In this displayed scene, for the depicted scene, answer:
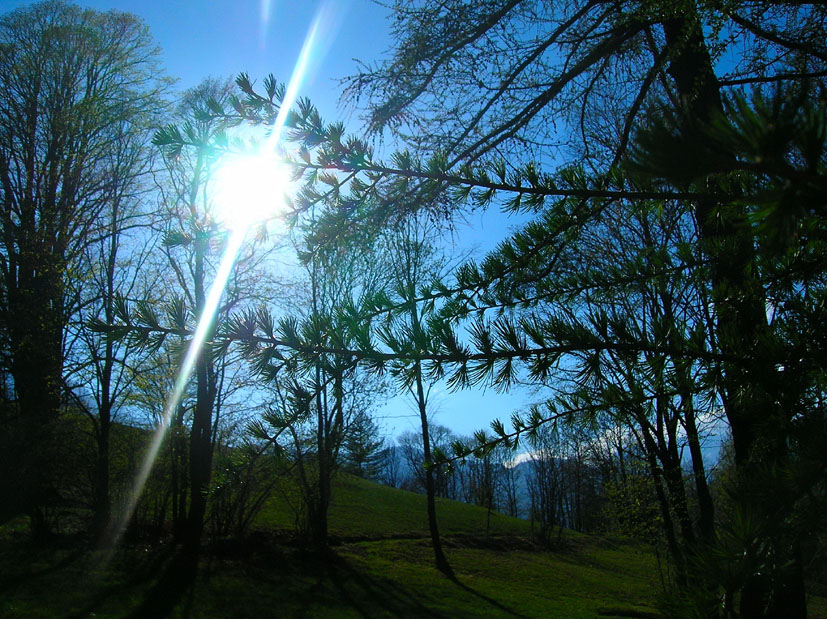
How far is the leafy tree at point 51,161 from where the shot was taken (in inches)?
459

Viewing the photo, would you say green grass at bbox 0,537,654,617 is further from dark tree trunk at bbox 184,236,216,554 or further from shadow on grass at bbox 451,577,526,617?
dark tree trunk at bbox 184,236,216,554

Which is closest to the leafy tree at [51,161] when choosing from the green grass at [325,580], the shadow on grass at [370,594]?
the green grass at [325,580]

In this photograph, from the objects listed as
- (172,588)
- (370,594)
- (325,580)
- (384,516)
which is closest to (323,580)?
(325,580)

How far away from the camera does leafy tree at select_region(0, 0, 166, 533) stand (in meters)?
11.7

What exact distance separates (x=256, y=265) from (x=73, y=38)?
763cm

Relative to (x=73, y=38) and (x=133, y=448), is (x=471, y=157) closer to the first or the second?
(x=133, y=448)

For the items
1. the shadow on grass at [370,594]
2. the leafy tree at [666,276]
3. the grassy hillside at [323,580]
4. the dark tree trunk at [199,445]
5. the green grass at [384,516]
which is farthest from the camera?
the green grass at [384,516]

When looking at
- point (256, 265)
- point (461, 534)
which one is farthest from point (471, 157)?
point (461, 534)

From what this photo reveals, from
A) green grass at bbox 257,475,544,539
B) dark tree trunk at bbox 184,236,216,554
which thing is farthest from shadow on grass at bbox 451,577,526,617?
dark tree trunk at bbox 184,236,216,554

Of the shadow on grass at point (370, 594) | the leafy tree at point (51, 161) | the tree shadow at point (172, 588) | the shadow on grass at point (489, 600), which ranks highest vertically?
the leafy tree at point (51, 161)

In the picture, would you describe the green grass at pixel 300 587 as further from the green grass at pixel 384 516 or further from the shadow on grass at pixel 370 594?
the green grass at pixel 384 516

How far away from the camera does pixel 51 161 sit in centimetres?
1298

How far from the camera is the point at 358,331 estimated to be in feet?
4.79

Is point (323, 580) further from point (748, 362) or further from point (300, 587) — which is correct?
point (748, 362)
